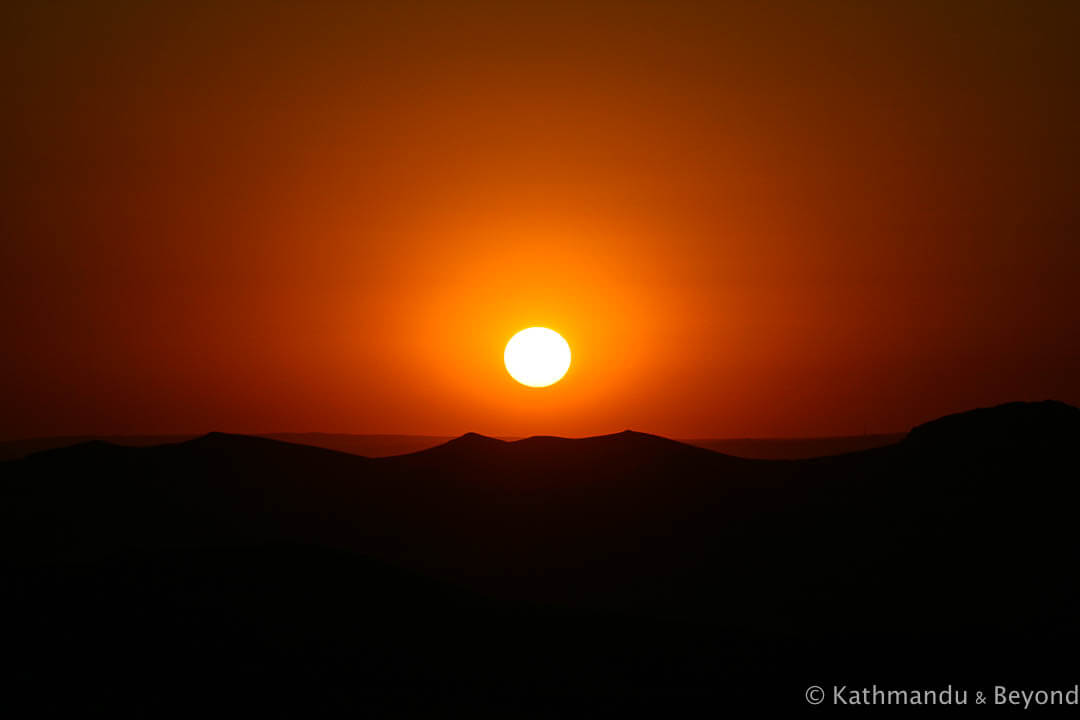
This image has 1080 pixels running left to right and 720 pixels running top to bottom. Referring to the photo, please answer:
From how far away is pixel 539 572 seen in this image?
45.2 metres

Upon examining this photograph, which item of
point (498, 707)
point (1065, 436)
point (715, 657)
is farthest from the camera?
point (1065, 436)

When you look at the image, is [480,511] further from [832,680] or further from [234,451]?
[832,680]

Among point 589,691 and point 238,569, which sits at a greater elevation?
point 238,569

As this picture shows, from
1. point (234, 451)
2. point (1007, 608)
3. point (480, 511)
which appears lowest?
point (1007, 608)

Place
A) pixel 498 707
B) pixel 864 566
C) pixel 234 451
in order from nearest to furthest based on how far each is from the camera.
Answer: pixel 498 707
pixel 864 566
pixel 234 451

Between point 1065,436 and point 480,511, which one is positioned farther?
point 480,511

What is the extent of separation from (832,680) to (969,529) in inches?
928

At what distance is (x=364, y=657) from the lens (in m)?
21.4

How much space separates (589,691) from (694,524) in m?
28.8

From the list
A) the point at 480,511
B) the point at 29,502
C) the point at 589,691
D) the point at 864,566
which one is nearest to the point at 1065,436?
the point at 864,566

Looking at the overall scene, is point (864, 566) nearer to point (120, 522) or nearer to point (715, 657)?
point (715, 657)

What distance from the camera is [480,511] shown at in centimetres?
5322

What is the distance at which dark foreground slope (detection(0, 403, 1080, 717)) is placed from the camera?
20.8 m

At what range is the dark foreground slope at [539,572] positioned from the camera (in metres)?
20.8
